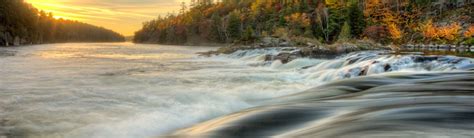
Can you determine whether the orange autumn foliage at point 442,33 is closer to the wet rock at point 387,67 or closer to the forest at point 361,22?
the forest at point 361,22

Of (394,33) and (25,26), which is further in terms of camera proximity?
(25,26)

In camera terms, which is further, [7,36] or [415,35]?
[7,36]

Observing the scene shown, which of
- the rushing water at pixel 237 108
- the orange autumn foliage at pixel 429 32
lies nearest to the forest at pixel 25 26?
the orange autumn foliage at pixel 429 32

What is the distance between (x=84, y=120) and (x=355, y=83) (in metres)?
6.88

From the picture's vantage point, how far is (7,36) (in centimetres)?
8200

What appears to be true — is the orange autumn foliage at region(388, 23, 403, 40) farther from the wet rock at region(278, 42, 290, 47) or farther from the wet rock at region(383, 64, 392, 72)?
the wet rock at region(383, 64, 392, 72)

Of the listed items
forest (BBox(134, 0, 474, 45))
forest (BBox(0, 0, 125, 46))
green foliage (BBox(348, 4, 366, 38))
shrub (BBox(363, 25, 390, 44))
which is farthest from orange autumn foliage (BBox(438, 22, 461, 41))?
forest (BBox(0, 0, 125, 46))

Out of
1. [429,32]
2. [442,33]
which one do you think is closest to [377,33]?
[429,32]

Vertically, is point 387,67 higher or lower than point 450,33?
lower

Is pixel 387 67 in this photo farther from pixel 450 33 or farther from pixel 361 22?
pixel 361 22

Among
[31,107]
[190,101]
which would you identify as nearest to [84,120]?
[31,107]

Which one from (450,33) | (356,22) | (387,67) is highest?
(356,22)

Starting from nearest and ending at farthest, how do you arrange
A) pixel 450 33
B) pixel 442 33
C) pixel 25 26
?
pixel 450 33 < pixel 442 33 < pixel 25 26

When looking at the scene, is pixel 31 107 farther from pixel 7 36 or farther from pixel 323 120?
pixel 7 36
